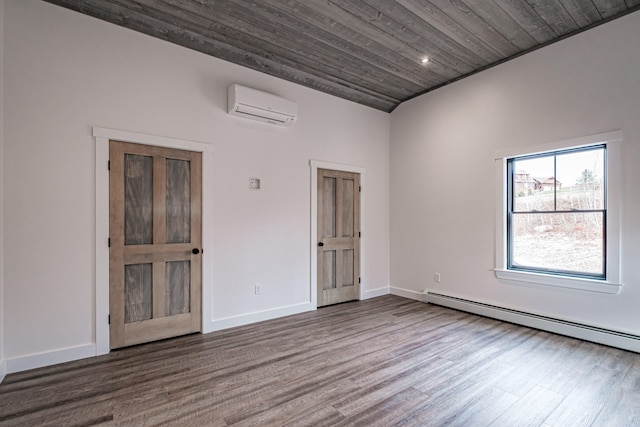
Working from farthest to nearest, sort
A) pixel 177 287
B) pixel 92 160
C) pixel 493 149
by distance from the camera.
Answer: pixel 493 149
pixel 177 287
pixel 92 160

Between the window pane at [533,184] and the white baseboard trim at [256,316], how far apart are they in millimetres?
3166

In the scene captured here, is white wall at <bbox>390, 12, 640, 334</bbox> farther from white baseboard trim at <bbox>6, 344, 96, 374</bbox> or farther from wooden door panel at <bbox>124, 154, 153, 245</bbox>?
white baseboard trim at <bbox>6, 344, 96, 374</bbox>

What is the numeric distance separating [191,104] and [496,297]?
4.55 meters

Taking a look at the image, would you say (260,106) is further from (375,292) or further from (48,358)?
(375,292)

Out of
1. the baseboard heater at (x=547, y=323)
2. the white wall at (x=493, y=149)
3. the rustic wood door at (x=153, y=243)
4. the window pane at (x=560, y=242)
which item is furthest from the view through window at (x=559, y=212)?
the rustic wood door at (x=153, y=243)

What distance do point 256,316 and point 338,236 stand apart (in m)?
1.73

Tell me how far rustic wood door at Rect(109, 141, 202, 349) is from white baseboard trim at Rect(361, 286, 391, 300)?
105 inches

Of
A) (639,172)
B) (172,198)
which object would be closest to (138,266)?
(172,198)

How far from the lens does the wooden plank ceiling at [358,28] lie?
2873 millimetres

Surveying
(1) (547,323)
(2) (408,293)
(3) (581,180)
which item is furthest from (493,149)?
(2) (408,293)

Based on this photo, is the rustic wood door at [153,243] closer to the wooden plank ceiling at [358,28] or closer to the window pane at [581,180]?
the wooden plank ceiling at [358,28]

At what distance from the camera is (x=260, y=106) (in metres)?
3.75

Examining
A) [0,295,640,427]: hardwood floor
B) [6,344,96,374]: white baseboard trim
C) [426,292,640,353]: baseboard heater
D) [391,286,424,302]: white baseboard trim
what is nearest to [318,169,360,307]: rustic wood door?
[391,286,424,302]: white baseboard trim

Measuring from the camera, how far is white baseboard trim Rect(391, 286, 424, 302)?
4946 millimetres
